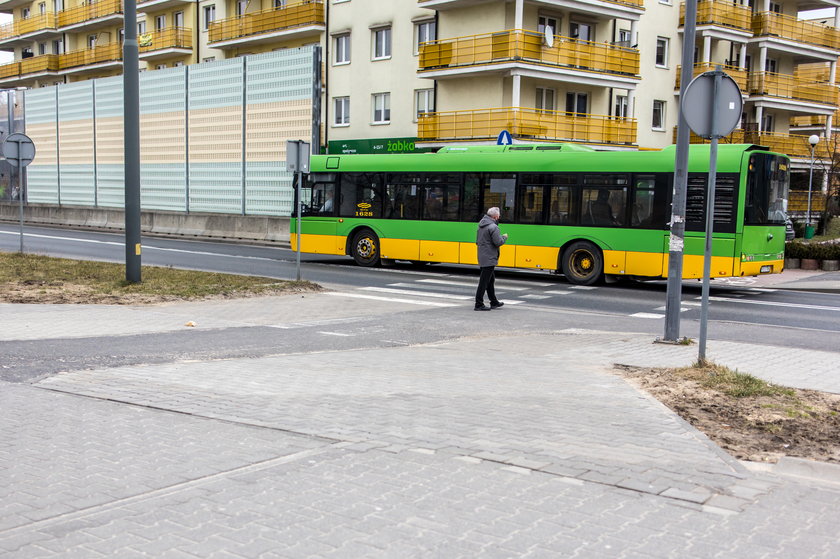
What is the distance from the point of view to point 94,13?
59438 mm

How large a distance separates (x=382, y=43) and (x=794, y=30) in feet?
74.2

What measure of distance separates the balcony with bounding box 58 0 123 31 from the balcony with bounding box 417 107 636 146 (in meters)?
30.2

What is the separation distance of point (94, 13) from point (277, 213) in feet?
117

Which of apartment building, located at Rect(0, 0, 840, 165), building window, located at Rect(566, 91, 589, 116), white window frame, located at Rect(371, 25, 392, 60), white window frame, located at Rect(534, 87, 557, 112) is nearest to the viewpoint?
apartment building, located at Rect(0, 0, 840, 165)

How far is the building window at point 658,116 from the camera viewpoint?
42094 mm

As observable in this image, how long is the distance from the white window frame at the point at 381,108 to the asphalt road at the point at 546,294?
14603 mm

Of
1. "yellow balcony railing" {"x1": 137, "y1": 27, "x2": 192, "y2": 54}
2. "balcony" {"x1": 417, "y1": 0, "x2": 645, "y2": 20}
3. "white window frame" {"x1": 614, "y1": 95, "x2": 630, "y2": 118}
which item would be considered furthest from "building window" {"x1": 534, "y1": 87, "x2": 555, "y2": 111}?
"yellow balcony railing" {"x1": 137, "y1": 27, "x2": 192, "y2": 54}

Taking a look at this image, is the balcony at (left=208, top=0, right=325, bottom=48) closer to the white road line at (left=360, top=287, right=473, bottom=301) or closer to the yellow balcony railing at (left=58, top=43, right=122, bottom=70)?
the yellow balcony railing at (left=58, top=43, right=122, bottom=70)

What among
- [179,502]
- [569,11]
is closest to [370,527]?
[179,502]

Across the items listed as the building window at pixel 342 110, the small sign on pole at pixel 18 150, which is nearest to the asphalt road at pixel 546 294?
the small sign on pole at pixel 18 150

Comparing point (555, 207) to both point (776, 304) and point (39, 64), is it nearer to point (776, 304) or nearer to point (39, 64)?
point (776, 304)

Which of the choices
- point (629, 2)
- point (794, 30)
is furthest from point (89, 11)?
point (794, 30)

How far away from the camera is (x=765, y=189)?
18.2 meters

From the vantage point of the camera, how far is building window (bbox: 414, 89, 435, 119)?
38.9 m
